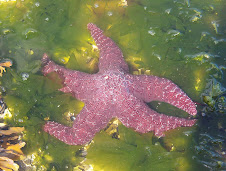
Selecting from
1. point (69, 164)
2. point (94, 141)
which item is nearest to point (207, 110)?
point (94, 141)

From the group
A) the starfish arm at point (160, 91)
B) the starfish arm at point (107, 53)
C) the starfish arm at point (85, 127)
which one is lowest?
the starfish arm at point (85, 127)

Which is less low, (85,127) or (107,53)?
(107,53)

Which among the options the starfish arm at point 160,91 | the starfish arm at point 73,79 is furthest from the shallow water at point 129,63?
the starfish arm at point 160,91

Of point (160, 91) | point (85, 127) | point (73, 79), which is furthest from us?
point (73, 79)

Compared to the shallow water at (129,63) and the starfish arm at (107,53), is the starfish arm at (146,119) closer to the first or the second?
the shallow water at (129,63)

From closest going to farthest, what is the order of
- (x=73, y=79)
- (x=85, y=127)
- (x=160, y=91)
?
(x=85, y=127), (x=160, y=91), (x=73, y=79)

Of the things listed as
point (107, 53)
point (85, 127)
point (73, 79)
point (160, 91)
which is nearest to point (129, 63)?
point (107, 53)

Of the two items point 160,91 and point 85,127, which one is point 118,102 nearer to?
point 85,127
